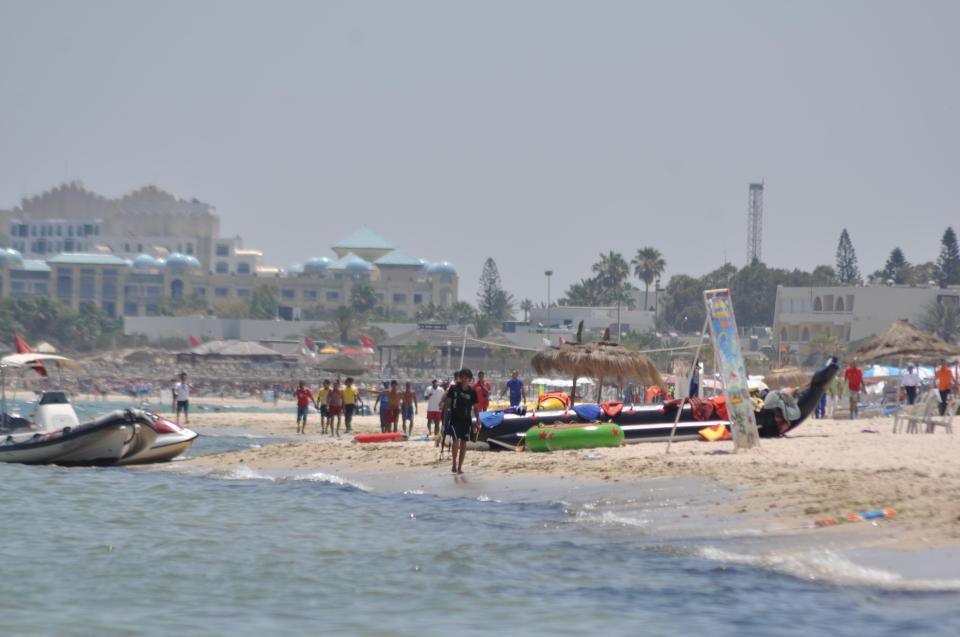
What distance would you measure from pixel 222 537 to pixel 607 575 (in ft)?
13.2

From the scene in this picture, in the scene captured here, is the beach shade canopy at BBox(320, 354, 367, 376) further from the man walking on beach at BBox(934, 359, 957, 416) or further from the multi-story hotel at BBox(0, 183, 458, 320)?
the multi-story hotel at BBox(0, 183, 458, 320)

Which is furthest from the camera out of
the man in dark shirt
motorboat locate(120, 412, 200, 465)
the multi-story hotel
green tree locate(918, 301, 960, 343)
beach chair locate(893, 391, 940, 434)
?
the multi-story hotel

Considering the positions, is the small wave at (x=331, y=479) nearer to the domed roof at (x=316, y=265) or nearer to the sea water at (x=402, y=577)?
the sea water at (x=402, y=577)

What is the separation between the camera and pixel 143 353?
96.4 meters

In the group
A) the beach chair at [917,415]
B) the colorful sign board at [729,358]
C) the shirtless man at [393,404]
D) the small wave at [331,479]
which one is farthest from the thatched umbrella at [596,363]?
the shirtless man at [393,404]

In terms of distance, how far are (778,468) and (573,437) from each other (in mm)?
3654

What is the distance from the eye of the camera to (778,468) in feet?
48.7

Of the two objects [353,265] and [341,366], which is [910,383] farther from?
[353,265]

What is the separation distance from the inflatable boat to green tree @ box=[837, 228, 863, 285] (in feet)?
324

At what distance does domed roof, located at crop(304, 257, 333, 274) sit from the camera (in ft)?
454

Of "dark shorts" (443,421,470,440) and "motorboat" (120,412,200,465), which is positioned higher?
"dark shorts" (443,421,470,440)

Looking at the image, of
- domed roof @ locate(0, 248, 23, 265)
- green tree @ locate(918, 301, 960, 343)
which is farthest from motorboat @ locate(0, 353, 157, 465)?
domed roof @ locate(0, 248, 23, 265)

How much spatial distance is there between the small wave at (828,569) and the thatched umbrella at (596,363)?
32.0ft

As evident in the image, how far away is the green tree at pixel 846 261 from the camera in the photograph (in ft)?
376
